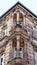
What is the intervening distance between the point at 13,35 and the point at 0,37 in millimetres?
2406

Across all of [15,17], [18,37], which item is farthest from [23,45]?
[15,17]

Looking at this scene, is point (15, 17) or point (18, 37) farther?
point (15, 17)

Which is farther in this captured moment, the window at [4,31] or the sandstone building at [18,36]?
the window at [4,31]

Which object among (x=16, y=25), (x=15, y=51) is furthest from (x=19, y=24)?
(x=15, y=51)

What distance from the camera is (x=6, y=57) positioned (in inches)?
1569

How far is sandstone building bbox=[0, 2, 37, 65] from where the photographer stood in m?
39.3

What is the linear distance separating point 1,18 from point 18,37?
4.43 metres

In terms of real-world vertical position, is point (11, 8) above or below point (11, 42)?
above

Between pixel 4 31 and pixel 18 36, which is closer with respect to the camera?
pixel 18 36

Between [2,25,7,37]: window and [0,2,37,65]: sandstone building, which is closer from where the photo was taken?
[0,2,37,65]: sandstone building

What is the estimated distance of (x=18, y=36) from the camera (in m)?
40.4

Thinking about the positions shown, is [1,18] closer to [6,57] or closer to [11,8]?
[11,8]

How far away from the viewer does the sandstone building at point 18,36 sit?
129 ft

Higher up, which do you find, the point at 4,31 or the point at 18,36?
the point at 4,31
